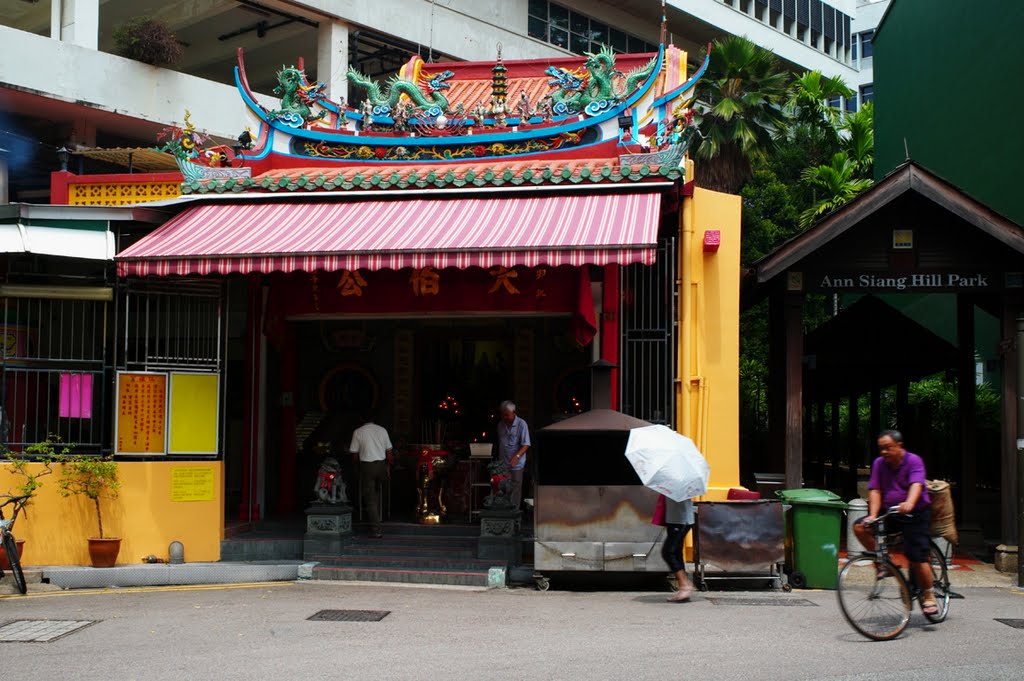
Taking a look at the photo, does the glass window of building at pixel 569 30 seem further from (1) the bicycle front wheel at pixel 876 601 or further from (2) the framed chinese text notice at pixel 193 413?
(1) the bicycle front wheel at pixel 876 601

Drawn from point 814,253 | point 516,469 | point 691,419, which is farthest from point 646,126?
point 516,469

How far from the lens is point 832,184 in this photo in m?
31.2

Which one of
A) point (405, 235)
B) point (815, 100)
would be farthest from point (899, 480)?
point (815, 100)

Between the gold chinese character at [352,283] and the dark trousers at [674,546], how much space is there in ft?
17.5

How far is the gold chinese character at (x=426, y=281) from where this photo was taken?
14.0 metres

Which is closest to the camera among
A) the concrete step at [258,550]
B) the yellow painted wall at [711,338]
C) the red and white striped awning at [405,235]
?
the red and white striped awning at [405,235]

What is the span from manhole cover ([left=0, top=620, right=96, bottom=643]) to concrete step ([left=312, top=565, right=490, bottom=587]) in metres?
3.22

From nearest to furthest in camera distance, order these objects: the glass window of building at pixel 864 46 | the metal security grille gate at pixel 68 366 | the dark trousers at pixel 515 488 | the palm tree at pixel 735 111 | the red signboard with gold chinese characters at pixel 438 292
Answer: the dark trousers at pixel 515 488, the metal security grille gate at pixel 68 366, the red signboard with gold chinese characters at pixel 438 292, the palm tree at pixel 735 111, the glass window of building at pixel 864 46

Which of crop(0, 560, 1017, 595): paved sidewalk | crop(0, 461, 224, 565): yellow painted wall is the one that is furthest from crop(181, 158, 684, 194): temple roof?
crop(0, 560, 1017, 595): paved sidewalk

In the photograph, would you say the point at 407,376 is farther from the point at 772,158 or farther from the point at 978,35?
the point at 772,158

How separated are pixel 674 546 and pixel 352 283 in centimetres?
559

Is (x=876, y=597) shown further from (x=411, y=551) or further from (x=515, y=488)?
(x=411, y=551)

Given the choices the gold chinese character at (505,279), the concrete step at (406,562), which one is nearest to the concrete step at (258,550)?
the concrete step at (406,562)

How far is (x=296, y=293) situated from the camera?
1451cm
